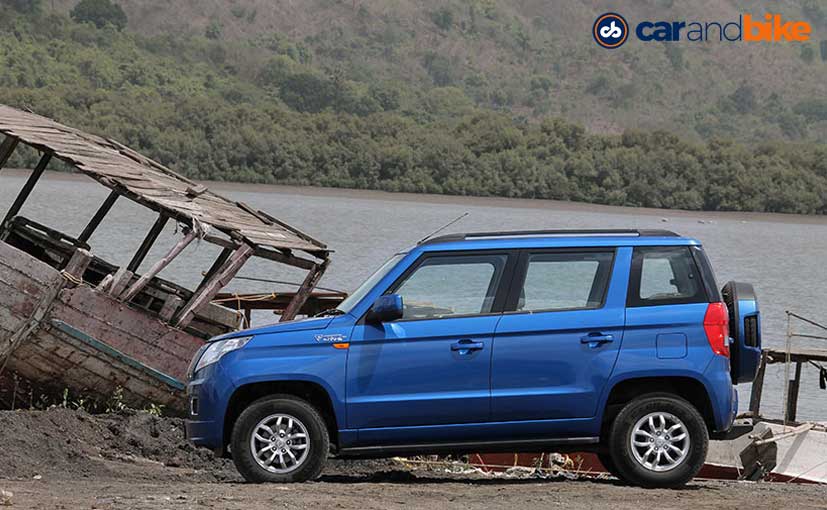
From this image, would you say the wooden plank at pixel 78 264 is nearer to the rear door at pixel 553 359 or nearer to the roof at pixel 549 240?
the roof at pixel 549 240

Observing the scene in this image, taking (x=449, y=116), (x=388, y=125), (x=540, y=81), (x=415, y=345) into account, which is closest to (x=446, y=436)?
(x=415, y=345)

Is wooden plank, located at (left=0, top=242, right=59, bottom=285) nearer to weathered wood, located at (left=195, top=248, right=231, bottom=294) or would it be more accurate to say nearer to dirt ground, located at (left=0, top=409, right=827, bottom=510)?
dirt ground, located at (left=0, top=409, right=827, bottom=510)

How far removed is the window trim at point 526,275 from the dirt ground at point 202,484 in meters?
1.25

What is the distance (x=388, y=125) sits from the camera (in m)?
81.2

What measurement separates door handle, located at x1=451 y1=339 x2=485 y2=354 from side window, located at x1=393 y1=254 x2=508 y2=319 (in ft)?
0.79

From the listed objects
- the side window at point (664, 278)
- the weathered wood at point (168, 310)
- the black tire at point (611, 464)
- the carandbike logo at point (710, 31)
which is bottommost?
the black tire at point (611, 464)

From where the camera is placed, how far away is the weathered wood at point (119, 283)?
15.7 m

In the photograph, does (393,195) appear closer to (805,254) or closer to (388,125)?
(388,125)

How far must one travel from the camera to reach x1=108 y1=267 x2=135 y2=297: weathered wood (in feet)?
51.5

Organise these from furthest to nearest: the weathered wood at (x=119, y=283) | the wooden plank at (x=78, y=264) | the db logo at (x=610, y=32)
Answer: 1. the db logo at (x=610, y=32)
2. the weathered wood at (x=119, y=283)
3. the wooden plank at (x=78, y=264)

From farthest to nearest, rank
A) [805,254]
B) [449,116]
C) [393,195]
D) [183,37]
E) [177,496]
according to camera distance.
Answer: [183,37], [449,116], [393,195], [805,254], [177,496]

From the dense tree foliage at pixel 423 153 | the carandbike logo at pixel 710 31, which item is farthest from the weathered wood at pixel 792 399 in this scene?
the carandbike logo at pixel 710 31

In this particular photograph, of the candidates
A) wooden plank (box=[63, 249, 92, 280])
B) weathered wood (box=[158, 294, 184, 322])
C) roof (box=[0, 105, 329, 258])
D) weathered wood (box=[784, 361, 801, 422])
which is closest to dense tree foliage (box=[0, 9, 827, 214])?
weathered wood (box=[784, 361, 801, 422])

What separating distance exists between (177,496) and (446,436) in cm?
199
